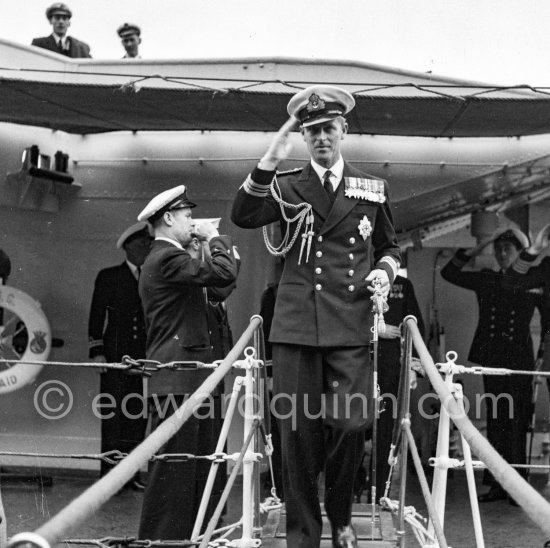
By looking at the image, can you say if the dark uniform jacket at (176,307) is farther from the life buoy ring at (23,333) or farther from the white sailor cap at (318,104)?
the life buoy ring at (23,333)

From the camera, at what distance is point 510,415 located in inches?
287

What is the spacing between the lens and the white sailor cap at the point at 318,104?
3.90m

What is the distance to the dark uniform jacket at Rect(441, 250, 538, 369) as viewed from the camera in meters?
7.36

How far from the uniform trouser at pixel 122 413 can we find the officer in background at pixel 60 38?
3.17 m

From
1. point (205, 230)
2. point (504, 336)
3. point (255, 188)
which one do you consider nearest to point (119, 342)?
point (205, 230)

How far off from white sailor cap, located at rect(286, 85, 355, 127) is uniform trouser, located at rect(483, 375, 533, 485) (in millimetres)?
3968

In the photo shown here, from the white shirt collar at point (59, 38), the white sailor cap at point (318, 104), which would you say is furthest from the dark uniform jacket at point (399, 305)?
the white shirt collar at point (59, 38)

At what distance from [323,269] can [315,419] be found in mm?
620

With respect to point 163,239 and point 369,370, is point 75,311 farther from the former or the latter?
point 369,370

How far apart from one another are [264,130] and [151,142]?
3.30 ft

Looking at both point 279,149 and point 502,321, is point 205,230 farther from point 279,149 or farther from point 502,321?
point 502,321

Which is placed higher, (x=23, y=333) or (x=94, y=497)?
(x=23, y=333)

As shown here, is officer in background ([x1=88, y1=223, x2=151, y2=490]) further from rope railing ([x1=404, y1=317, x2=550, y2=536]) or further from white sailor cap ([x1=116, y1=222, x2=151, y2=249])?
rope railing ([x1=404, y1=317, x2=550, y2=536])

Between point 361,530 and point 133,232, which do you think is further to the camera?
point 133,232
